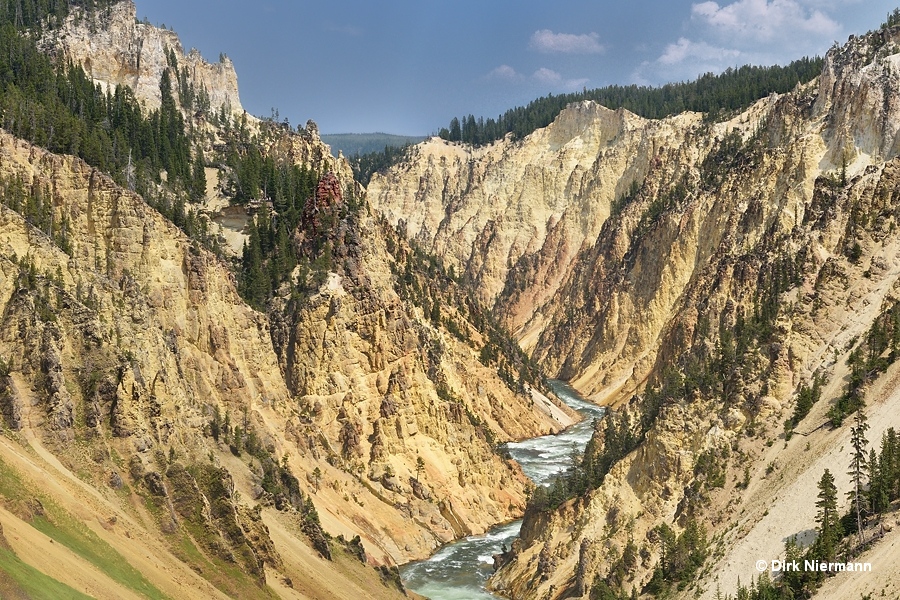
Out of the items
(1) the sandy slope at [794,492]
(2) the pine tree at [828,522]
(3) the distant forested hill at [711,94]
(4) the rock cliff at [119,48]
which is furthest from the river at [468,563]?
(3) the distant forested hill at [711,94]

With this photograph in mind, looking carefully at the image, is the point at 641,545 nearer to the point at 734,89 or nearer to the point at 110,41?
the point at 110,41

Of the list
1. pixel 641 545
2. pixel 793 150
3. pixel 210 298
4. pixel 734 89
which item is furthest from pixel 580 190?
pixel 641 545

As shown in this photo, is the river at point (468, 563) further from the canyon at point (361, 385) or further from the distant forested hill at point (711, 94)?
the distant forested hill at point (711, 94)

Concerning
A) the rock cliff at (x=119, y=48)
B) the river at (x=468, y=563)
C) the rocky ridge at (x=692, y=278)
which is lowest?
the river at (x=468, y=563)

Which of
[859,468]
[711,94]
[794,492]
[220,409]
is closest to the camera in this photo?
[859,468]

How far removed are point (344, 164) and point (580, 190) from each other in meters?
72.6

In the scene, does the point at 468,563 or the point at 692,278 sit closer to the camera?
the point at 468,563

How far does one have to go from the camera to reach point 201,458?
137ft

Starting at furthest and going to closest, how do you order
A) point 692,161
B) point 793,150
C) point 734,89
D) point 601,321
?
point 734,89
point 692,161
point 601,321
point 793,150

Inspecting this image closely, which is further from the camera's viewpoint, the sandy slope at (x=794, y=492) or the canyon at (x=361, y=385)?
the sandy slope at (x=794, y=492)

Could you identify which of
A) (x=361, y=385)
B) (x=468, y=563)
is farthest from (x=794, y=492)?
(x=361, y=385)

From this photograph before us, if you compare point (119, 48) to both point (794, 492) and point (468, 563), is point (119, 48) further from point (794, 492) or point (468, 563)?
point (794, 492)

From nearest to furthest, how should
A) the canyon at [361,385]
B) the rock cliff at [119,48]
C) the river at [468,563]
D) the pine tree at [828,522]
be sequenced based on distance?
Result: the pine tree at [828,522], the canyon at [361,385], the river at [468,563], the rock cliff at [119,48]

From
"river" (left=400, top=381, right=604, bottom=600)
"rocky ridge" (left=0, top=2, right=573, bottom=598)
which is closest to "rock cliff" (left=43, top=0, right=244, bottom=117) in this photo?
"rocky ridge" (left=0, top=2, right=573, bottom=598)
